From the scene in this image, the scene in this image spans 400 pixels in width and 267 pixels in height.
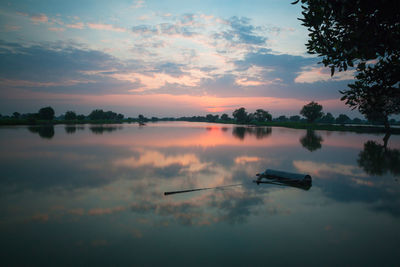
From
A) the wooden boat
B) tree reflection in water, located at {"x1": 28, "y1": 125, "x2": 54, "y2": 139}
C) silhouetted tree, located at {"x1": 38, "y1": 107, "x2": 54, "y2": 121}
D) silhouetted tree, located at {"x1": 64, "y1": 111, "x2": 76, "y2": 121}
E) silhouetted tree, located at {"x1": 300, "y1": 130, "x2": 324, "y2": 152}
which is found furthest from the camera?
silhouetted tree, located at {"x1": 64, "y1": 111, "x2": 76, "y2": 121}

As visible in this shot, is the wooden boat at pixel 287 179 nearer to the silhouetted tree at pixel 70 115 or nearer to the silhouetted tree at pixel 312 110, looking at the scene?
the silhouetted tree at pixel 312 110

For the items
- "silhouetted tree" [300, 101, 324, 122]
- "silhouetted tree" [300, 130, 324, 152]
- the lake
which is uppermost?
"silhouetted tree" [300, 101, 324, 122]

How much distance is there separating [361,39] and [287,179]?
10.6 metres

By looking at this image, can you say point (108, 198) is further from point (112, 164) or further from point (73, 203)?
point (112, 164)

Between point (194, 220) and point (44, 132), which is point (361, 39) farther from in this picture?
point (44, 132)

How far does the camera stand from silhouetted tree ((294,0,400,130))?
931cm

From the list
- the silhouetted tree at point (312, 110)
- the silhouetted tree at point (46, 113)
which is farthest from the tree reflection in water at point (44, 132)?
the silhouetted tree at point (312, 110)

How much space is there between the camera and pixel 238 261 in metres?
7.52

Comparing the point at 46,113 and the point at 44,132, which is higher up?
the point at 46,113

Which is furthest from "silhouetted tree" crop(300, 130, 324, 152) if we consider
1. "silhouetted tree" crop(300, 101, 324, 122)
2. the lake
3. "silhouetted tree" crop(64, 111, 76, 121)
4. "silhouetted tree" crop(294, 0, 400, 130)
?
"silhouetted tree" crop(64, 111, 76, 121)

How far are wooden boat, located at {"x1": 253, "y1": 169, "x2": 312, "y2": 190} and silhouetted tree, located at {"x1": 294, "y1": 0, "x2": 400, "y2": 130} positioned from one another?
243 inches

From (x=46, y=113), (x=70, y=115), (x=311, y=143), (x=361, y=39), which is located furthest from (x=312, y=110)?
(x=70, y=115)

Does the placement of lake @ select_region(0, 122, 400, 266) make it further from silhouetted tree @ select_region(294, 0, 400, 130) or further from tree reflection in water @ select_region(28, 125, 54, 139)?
tree reflection in water @ select_region(28, 125, 54, 139)

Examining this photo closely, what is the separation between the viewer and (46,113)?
14962 centimetres
